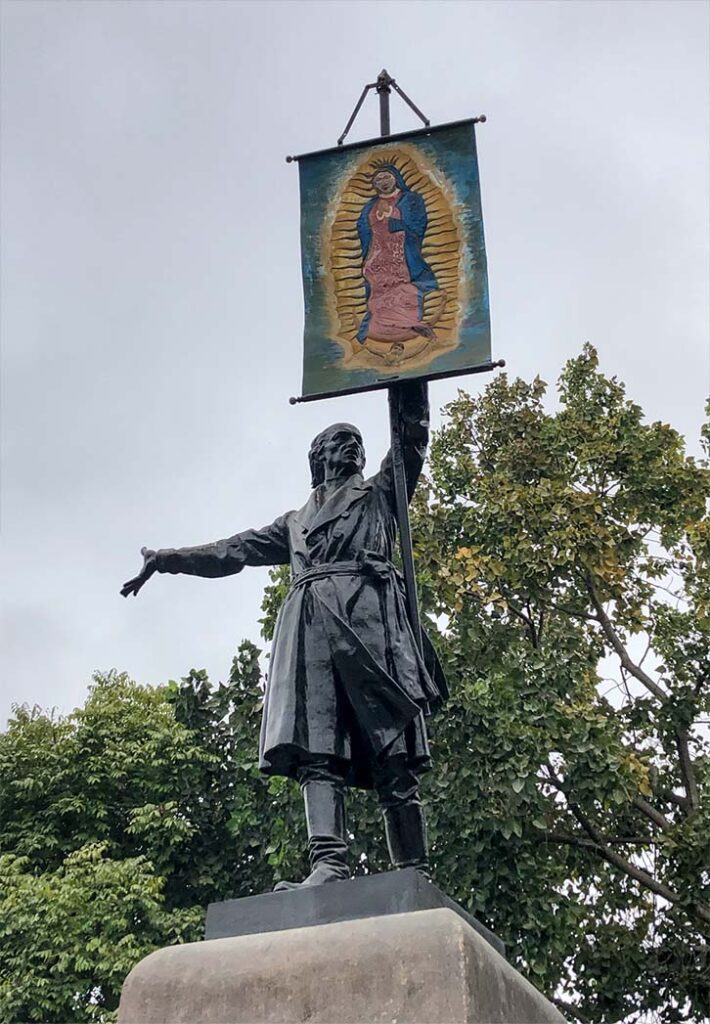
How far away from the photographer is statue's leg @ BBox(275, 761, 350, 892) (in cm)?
513

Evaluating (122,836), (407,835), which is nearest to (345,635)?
(407,835)

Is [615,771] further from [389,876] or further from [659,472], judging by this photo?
[389,876]

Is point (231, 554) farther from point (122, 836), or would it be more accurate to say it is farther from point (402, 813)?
point (122, 836)

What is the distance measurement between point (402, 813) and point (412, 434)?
70.0 inches

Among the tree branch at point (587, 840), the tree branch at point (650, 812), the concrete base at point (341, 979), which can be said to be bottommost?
the concrete base at point (341, 979)

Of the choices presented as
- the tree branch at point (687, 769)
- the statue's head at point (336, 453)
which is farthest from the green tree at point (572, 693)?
the statue's head at point (336, 453)

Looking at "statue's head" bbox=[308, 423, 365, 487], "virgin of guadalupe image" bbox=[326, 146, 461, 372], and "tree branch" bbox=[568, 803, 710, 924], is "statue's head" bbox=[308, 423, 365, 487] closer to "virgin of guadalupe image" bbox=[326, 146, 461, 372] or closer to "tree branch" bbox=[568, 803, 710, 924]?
"virgin of guadalupe image" bbox=[326, 146, 461, 372]

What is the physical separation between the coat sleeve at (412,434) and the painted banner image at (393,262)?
0.09 meters

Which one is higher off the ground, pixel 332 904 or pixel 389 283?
pixel 389 283

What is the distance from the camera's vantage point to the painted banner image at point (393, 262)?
255 inches

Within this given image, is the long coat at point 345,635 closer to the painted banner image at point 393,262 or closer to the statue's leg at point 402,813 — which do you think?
the statue's leg at point 402,813

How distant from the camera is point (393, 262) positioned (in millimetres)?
6742

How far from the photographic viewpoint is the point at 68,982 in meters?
16.0

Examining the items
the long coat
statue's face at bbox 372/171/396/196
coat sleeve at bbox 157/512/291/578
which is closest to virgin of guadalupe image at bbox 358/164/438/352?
statue's face at bbox 372/171/396/196
